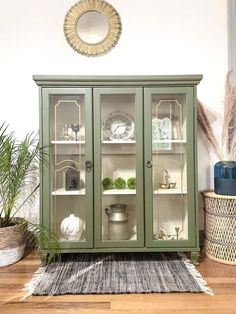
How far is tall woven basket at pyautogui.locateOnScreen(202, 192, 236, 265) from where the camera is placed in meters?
1.95

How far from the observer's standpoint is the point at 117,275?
1.80 metres

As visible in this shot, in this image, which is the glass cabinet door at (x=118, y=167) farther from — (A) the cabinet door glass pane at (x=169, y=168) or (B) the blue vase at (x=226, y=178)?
(B) the blue vase at (x=226, y=178)

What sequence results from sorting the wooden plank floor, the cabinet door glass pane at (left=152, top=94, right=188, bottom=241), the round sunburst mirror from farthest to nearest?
the round sunburst mirror, the cabinet door glass pane at (left=152, top=94, right=188, bottom=241), the wooden plank floor

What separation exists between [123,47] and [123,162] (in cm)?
105

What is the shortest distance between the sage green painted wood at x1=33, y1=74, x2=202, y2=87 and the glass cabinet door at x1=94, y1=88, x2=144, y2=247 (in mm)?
55

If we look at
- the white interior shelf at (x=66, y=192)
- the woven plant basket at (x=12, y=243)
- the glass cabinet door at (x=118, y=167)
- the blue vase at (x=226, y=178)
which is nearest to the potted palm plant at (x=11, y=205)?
the woven plant basket at (x=12, y=243)

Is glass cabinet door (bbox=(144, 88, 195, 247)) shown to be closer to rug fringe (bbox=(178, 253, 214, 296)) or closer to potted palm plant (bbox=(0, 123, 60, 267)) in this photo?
rug fringe (bbox=(178, 253, 214, 296))

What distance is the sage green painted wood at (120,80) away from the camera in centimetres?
191

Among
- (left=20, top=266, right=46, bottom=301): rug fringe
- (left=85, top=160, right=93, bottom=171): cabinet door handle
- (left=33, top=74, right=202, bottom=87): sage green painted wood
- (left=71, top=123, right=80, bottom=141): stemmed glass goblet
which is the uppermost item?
(left=33, top=74, right=202, bottom=87): sage green painted wood

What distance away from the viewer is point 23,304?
1484 mm

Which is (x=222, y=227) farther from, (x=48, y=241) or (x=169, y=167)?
(x=48, y=241)

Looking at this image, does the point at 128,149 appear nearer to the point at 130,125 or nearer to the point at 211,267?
the point at 130,125

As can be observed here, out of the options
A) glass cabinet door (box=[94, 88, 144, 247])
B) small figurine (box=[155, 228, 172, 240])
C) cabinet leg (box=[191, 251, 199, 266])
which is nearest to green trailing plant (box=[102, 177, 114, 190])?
glass cabinet door (box=[94, 88, 144, 247])

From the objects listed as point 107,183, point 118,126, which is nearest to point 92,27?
point 118,126
